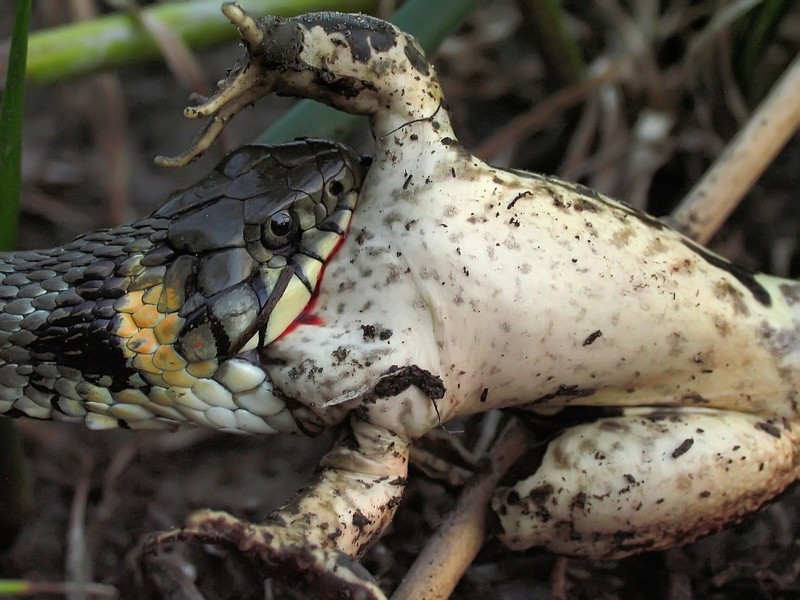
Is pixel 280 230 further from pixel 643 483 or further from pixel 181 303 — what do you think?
pixel 643 483

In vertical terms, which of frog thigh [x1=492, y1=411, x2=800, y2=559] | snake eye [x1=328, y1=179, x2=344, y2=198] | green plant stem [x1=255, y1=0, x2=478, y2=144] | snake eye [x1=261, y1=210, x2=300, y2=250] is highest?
green plant stem [x1=255, y1=0, x2=478, y2=144]

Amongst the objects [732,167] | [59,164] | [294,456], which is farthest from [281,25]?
[59,164]

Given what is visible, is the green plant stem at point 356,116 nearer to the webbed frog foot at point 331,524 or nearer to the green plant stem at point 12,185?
the green plant stem at point 12,185

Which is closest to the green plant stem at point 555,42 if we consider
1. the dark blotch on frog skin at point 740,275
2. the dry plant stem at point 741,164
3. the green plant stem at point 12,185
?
the dry plant stem at point 741,164

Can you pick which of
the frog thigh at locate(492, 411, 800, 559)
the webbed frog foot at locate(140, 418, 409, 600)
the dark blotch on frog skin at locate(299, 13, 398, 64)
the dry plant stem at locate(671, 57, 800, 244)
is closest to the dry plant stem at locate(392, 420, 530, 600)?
the frog thigh at locate(492, 411, 800, 559)

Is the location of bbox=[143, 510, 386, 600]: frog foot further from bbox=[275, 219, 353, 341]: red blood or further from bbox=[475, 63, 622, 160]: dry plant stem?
bbox=[475, 63, 622, 160]: dry plant stem

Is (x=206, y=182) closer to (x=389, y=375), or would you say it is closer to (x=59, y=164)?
(x=389, y=375)
